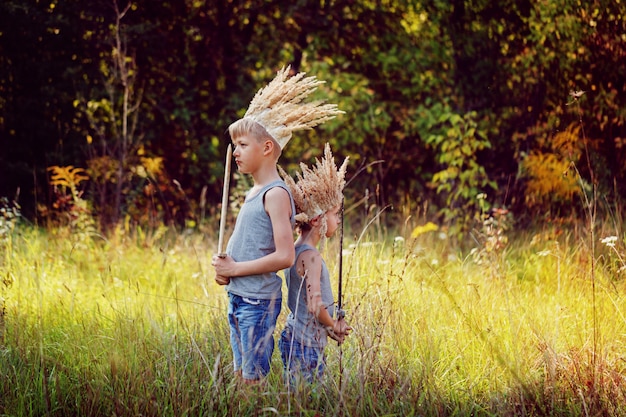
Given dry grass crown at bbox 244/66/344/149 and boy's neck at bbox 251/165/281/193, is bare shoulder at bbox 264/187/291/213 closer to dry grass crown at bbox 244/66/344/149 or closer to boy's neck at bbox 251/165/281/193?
boy's neck at bbox 251/165/281/193

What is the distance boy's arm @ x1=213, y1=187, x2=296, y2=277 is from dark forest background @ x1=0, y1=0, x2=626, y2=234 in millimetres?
3823

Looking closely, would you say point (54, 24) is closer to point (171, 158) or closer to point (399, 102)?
point (171, 158)

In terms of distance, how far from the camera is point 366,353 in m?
2.98

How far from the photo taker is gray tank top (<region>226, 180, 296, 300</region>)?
311 cm

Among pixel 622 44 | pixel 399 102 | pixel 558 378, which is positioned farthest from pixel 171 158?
pixel 558 378

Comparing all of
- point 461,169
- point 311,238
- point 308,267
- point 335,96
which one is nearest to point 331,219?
point 311,238

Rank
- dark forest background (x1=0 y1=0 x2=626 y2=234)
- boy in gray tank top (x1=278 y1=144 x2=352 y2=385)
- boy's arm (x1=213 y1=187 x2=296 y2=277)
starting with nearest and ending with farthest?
1. boy's arm (x1=213 y1=187 x2=296 y2=277)
2. boy in gray tank top (x1=278 y1=144 x2=352 y2=385)
3. dark forest background (x1=0 y1=0 x2=626 y2=234)

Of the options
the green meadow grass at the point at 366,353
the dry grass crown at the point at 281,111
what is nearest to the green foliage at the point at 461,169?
the green meadow grass at the point at 366,353

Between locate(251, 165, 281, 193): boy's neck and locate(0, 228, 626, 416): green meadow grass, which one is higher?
locate(251, 165, 281, 193): boy's neck

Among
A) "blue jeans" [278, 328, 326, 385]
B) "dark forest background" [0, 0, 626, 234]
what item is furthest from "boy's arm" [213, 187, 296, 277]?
"dark forest background" [0, 0, 626, 234]

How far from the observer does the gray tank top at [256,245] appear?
122 inches

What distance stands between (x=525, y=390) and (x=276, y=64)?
24.4 feet

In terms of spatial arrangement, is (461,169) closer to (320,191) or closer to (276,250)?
(320,191)

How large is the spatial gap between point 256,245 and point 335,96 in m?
6.19
